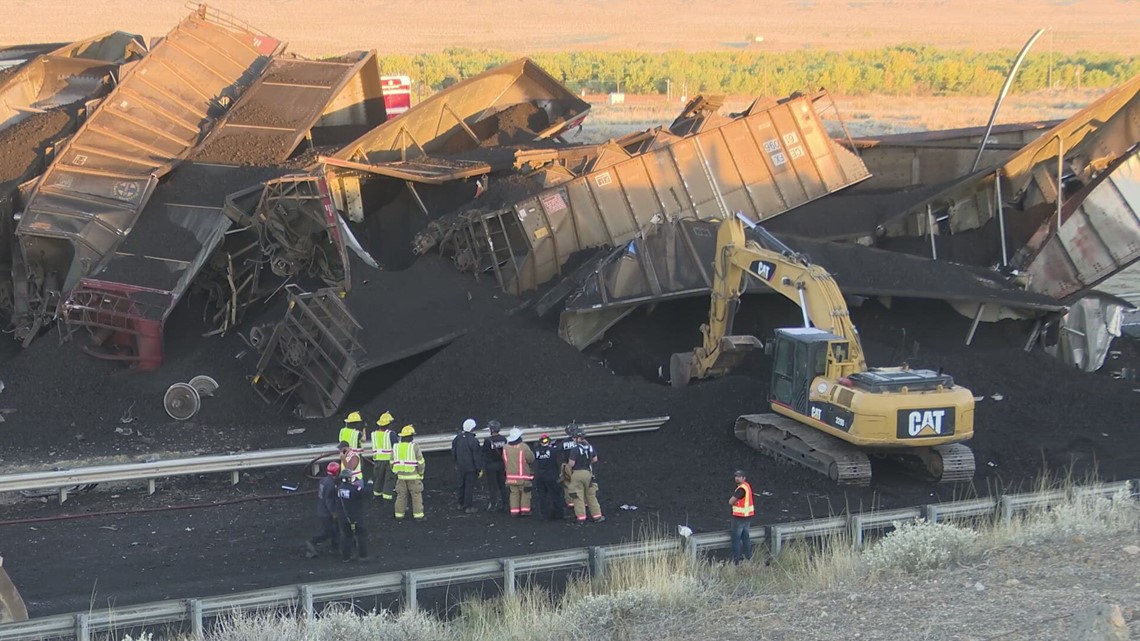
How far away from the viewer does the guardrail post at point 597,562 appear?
11867 mm

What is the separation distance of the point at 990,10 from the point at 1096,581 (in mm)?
131135

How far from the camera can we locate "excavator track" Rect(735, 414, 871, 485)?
1594 centimetres

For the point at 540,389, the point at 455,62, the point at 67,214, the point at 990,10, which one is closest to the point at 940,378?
the point at 540,389

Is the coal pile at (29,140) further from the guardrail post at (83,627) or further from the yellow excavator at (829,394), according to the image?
the guardrail post at (83,627)

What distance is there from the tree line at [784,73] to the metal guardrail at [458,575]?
55.2 meters

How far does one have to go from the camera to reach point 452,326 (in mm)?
20812

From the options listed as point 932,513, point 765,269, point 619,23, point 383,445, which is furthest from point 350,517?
point 619,23

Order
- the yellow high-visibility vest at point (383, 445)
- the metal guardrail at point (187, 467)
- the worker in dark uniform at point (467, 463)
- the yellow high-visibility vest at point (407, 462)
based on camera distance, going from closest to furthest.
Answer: the yellow high-visibility vest at point (407, 462), the worker in dark uniform at point (467, 463), the yellow high-visibility vest at point (383, 445), the metal guardrail at point (187, 467)

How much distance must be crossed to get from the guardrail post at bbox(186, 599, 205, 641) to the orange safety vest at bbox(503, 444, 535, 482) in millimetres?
5124

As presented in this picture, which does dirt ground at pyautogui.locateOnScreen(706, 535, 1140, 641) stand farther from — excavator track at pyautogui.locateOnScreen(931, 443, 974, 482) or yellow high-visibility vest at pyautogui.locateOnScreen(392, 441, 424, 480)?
yellow high-visibility vest at pyautogui.locateOnScreen(392, 441, 424, 480)

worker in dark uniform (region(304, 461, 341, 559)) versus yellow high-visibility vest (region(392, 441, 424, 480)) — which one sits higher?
yellow high-visibility vest (region(392, 441, 424, 480))

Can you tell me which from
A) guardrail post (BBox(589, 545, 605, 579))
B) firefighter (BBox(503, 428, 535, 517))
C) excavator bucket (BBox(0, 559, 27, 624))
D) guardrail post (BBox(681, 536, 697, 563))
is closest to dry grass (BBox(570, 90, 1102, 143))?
firefighter (BBox(503, 428, 535, 517))

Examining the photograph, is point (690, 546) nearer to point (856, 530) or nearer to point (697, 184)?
point (856, 530)

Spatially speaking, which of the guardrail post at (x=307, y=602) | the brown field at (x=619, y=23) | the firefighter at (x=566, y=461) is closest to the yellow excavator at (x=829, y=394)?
the firefighter at (x=566, y=461)
